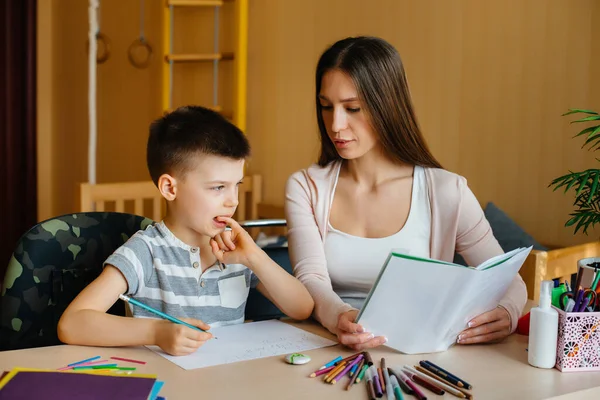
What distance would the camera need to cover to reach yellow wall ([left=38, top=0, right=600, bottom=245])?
2562mm

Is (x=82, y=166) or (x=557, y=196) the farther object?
(x=82, y=166)

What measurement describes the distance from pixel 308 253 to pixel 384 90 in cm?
39

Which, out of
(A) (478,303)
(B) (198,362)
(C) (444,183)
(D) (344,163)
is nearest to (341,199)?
(D) (344,163)

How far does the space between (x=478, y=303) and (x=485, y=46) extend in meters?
1.69

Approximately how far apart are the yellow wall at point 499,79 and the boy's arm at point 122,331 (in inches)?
65.4

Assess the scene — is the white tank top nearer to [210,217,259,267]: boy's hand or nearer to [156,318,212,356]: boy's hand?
[210,217,259,267]: boy's hand

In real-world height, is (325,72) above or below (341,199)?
above

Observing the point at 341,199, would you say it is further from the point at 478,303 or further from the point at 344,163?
the point at 478,303

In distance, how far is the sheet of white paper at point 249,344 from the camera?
1.23m


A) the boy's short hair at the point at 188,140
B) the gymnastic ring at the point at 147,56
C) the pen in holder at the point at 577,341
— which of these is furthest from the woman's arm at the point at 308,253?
the gymnastic ring at the point at 147,56

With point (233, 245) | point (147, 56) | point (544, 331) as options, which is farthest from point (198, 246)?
point (147, 56)

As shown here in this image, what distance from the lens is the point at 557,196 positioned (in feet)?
8.51

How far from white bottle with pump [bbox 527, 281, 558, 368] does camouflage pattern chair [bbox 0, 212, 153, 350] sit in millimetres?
843

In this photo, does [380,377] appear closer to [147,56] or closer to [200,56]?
[200,56]
